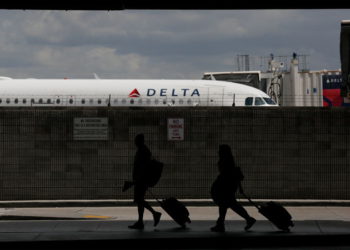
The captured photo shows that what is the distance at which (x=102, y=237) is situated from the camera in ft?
39.9

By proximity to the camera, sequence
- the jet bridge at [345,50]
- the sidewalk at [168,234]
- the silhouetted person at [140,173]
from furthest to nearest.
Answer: the jet bridge at [345,50] → the silhouetted person at [140,173] → the sidewalk at [168,234]

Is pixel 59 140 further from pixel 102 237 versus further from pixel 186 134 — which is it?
pixel 102 237

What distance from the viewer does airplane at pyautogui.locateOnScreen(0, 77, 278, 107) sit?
2953 cm

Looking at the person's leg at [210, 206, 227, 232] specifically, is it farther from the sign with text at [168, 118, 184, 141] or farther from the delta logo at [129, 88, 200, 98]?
the delta logo at [129, 88, 200, 98]

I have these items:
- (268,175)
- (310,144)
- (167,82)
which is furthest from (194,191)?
(167,82)

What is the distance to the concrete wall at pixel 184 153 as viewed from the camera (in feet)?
61.8

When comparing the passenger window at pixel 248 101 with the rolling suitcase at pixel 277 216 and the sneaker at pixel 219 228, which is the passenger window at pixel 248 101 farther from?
the sneaker at pixel 219 228

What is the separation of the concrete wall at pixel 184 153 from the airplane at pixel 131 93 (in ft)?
33.0

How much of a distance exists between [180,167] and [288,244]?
279 inches

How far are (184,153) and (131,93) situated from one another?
37.7 feet

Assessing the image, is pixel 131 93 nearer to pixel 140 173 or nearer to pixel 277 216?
pixel 140 173

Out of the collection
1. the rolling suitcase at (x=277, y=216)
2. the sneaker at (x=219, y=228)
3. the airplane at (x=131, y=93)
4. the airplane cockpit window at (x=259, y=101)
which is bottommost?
the sneaker at (x=219, y=228)

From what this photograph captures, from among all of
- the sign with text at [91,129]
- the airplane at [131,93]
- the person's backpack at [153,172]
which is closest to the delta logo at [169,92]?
the airplane at [131,93]

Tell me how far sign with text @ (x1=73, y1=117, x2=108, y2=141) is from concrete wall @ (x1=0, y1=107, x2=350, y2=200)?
0.37ft
